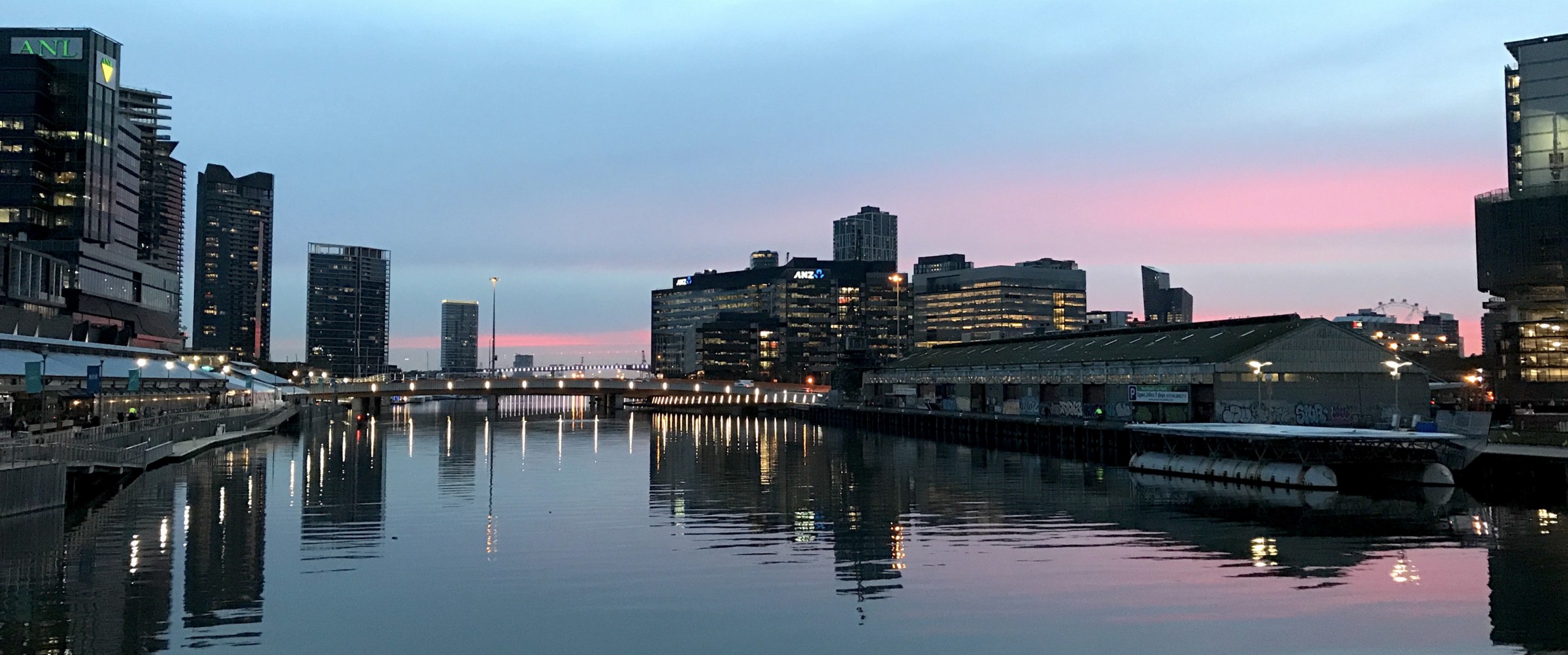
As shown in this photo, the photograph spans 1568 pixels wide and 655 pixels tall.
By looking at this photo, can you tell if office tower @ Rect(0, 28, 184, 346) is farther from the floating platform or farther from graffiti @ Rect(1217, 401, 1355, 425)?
the floating platform

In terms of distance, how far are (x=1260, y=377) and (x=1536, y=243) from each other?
318 ft

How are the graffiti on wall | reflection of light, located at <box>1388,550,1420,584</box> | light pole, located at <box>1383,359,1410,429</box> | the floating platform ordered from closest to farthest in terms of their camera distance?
reflection of light, located at <box>1388,550,1420,584</box> < the floating platform < light pole, located at <box>1383,359,1410,429</box> < the graffiti on wall

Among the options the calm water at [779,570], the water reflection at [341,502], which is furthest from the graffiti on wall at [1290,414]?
the water reflection at [341,502]

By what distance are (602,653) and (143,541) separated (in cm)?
2534

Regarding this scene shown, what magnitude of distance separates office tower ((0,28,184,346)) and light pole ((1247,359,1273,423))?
141 metres

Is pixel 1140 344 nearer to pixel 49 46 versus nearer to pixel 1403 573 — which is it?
pixel 1403 573

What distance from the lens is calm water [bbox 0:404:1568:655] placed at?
28219mm

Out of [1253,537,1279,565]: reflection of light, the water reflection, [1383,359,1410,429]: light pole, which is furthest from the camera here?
[1383,359,1410,429]: light pole

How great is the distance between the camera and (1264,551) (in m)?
41.4

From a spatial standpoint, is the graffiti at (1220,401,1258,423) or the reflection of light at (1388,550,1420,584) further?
the graffiti at (1220,401,1258,423)

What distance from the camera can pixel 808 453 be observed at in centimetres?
10612

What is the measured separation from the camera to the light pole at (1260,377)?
273ft

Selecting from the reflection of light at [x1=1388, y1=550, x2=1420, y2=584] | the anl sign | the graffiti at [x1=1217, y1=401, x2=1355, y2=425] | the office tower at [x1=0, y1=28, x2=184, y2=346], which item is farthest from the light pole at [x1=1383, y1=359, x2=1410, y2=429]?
the anl sign

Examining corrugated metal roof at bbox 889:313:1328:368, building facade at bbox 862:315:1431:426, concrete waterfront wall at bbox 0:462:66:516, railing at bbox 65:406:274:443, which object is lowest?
concrete waterfront wall at bbox 0:462:66:516
